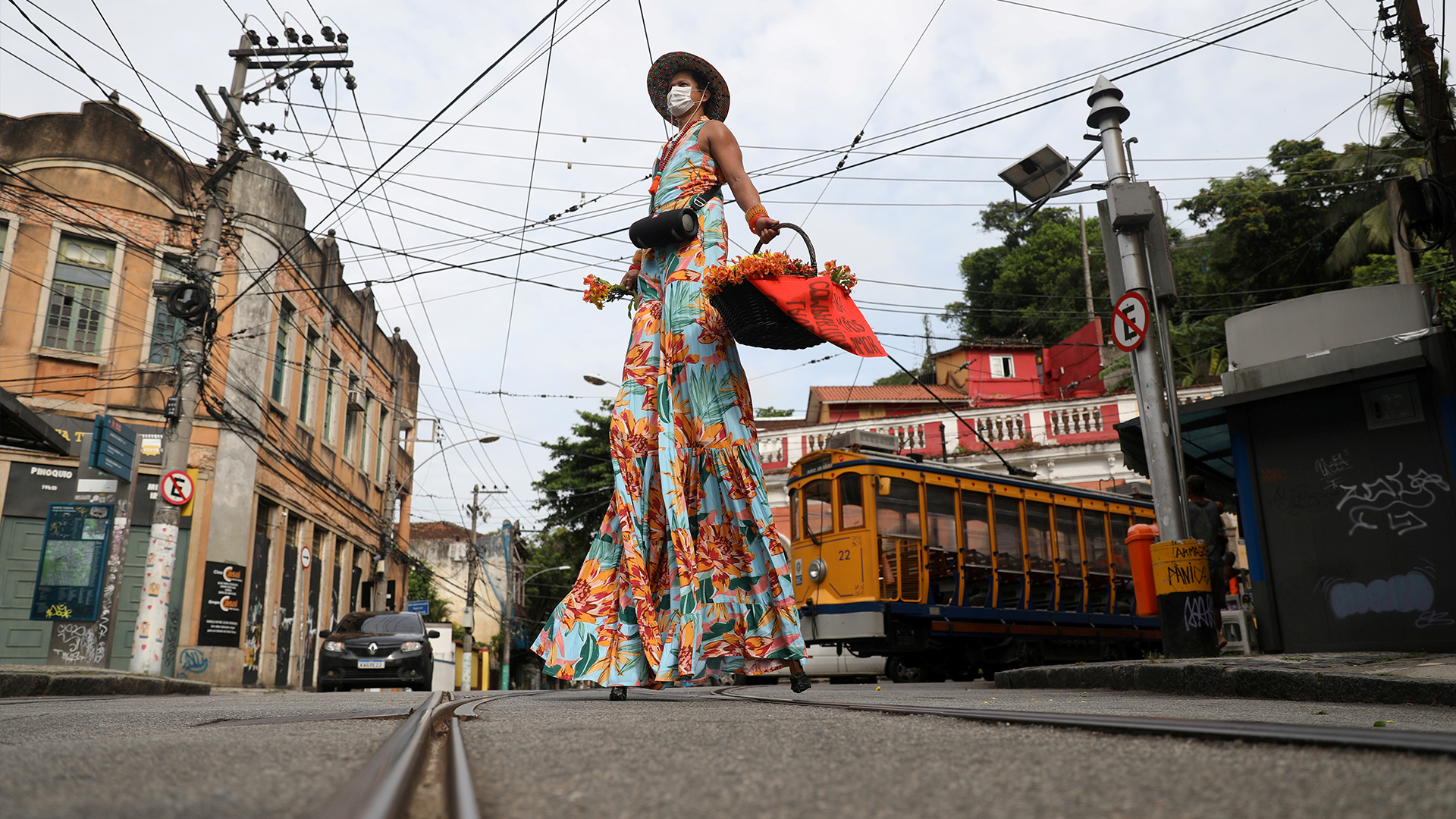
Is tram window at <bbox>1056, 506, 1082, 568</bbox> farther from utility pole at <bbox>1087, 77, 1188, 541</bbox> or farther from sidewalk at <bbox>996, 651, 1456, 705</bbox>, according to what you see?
sidewalk at <bbox>996, 651, 1456, 705</bbox>

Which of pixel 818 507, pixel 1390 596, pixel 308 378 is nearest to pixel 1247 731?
pixel 1390 596

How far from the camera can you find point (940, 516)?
44.3ft

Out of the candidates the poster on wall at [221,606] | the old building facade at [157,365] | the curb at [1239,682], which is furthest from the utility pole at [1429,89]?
the poster on wall at [221,606]

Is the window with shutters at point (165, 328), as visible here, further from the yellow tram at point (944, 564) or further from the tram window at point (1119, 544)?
the tram window at point (1119, 544)

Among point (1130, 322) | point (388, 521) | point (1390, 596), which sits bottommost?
point (1390, 596)

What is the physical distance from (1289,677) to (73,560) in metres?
18.4

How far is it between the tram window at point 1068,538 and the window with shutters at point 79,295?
16833 mm

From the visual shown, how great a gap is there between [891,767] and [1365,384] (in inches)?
323

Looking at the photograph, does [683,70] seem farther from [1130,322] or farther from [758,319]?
[1130,322]

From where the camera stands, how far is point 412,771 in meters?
1.58

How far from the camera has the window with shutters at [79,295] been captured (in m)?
18.1

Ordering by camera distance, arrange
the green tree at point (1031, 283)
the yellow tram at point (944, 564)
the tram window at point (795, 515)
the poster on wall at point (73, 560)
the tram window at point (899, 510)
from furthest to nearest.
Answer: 1. the green tree at point (1031, 283)
2. the poster on wall at point (73, 560)
3. the tram window at point (795, 515)
4. the tram window at point (899, 510)
5. the yellow tram at point (944, 564)

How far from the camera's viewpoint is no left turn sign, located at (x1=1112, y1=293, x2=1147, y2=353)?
25.5 feet

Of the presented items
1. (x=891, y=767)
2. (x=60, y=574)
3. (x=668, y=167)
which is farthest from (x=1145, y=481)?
(x=60, y=574)
